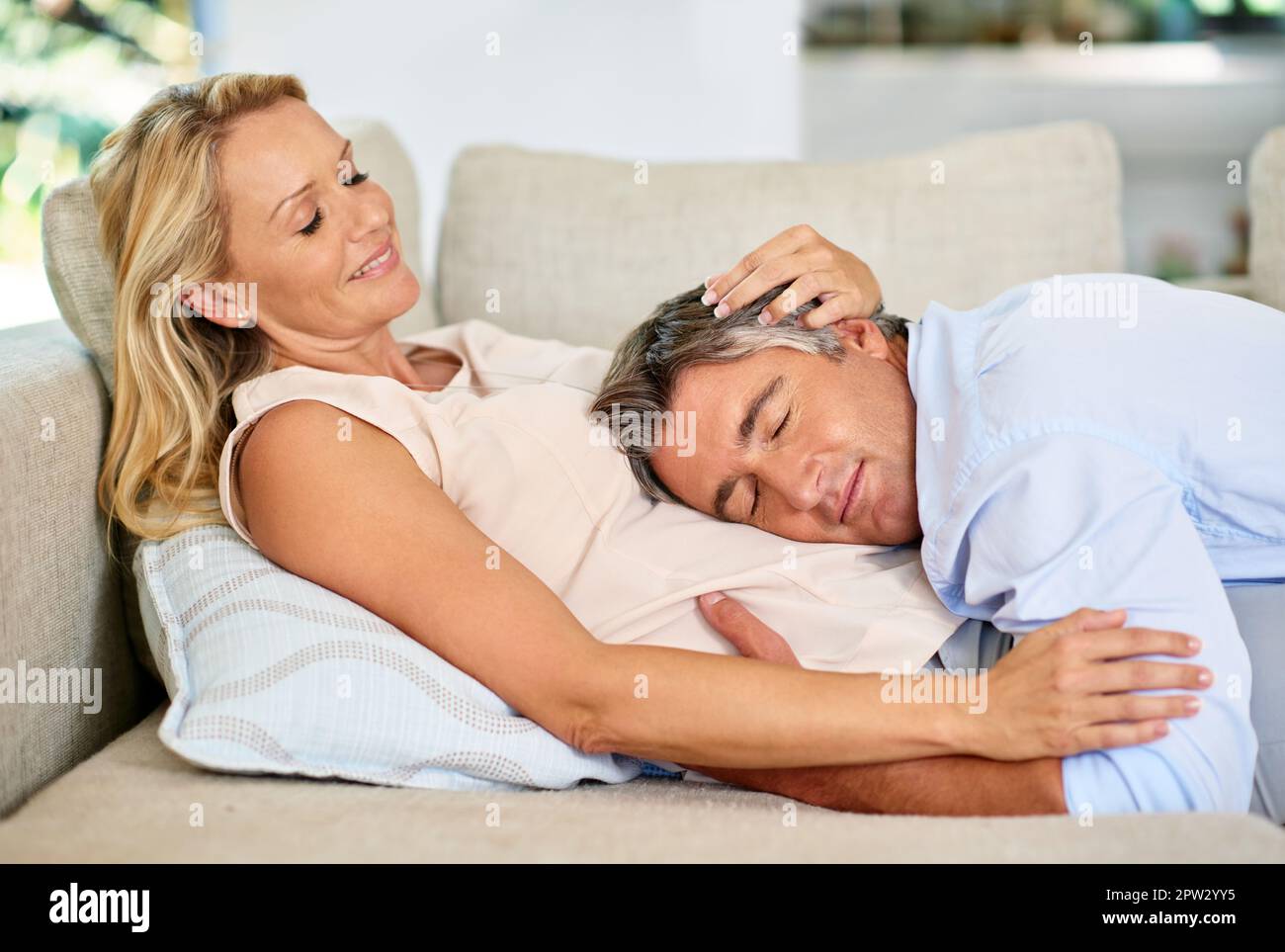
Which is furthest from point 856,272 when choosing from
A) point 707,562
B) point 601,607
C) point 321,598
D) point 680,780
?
point 321,598

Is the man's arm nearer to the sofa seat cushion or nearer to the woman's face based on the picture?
the sofa seat cushion

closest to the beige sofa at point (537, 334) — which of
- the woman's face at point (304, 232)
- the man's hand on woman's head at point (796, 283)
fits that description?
the woman's face at point (304, 232)

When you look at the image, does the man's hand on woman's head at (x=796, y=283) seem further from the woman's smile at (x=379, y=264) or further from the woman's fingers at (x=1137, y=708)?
the woman's fingers at (x=1137, y=708)

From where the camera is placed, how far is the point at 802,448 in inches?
56.1

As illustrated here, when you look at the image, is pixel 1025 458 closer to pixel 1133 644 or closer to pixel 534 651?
pixel 1133 644

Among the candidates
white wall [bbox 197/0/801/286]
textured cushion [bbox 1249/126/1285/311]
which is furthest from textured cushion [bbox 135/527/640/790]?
white wall [bbox 197/0/801/286]

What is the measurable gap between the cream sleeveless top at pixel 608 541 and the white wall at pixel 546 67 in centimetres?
299

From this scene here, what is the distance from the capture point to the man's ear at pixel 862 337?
5.05 ft

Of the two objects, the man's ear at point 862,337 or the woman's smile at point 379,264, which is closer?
the man's ear at point 862,337

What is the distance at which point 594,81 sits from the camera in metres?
4.31

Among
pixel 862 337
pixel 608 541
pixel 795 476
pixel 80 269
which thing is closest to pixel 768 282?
pixel 862 337

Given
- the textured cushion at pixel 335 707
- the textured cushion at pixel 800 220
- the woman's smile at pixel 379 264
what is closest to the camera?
the textured cushion at pixel 335 707

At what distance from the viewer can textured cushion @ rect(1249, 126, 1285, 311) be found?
2102 millimetres
